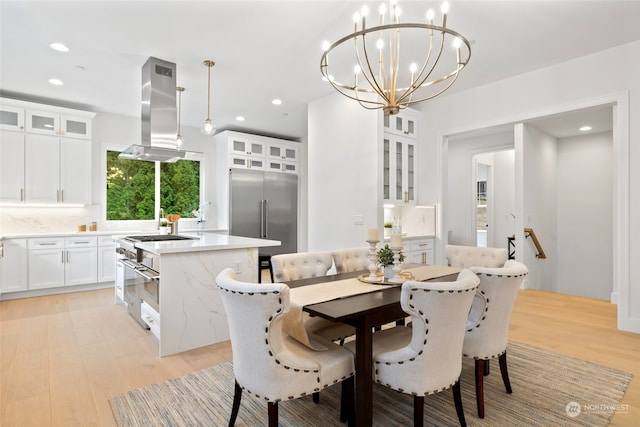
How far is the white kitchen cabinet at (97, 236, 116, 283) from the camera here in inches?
202

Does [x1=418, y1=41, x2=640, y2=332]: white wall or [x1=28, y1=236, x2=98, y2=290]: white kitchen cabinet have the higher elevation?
[x1=418, y1=41, x2=640, y2=332]: white wall

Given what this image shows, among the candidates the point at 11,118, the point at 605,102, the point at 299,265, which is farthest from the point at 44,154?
the point at 605,102

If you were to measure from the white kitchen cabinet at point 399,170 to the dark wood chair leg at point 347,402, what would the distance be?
9.62ft

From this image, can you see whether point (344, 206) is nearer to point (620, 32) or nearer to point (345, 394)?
point (345, 394)

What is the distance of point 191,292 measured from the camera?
Result: 2943mm

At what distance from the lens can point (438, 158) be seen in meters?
4.95

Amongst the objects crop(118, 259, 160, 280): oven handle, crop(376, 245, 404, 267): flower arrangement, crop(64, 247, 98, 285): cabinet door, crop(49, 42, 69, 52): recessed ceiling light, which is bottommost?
crop(64, 247, 98, 285): cabinet door

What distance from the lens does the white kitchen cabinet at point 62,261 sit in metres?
4.64

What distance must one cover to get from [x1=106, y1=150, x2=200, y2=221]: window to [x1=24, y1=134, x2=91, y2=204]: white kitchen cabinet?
0.51 m

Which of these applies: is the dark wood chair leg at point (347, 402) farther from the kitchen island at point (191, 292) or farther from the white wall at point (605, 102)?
the white wall at point (605, 102)

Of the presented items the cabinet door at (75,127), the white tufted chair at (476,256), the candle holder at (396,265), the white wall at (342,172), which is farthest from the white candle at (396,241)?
the cabinet door at (75,127)

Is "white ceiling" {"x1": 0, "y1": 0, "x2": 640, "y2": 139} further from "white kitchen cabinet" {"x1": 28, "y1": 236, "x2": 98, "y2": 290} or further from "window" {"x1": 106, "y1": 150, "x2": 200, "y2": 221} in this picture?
"white kitchen cabinet" {"x1": 28, "y1": 236, "x2": 98, "y2": 290}

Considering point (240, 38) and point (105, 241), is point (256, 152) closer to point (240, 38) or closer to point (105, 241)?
point (105, 241)

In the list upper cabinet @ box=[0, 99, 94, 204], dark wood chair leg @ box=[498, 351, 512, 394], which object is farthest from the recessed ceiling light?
dark wood chair leg @ box=[498, 351, 512, 394]
